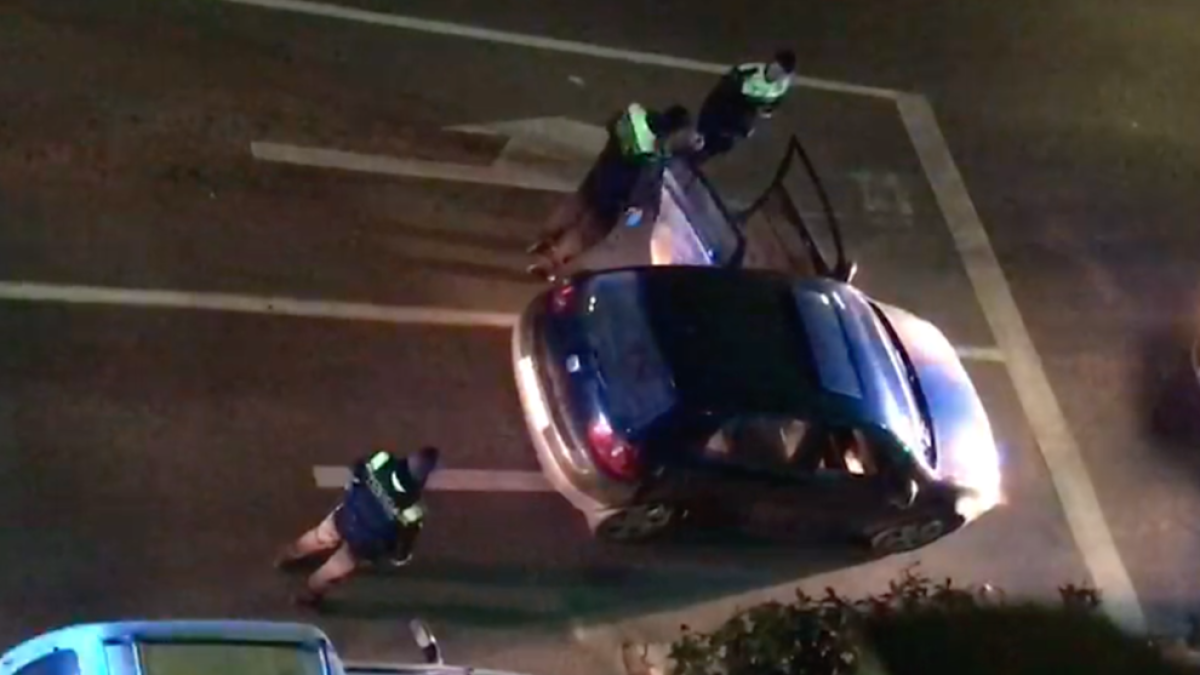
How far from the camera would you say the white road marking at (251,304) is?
9484 millimetres

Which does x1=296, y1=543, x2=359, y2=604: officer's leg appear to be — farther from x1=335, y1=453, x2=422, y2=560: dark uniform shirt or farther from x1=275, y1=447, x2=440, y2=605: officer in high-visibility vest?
x1=335, y1=453, x2=422, y2=560: dark uniform shirt

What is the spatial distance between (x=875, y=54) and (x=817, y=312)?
4838mm

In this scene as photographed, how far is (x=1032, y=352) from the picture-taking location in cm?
1247

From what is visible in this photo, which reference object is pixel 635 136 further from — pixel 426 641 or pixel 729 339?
pixel 426 641

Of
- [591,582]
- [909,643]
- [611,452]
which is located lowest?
[909,643]

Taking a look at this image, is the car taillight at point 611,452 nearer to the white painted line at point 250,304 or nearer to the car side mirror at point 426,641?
the car side mirror at point 426,641

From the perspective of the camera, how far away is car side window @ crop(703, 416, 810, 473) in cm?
909

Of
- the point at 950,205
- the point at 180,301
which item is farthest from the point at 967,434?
the point at 180,301

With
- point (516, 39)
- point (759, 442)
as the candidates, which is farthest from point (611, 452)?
point (516, 39)

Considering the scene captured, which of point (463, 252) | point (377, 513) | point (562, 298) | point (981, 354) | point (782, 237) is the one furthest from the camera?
point (981, 354)

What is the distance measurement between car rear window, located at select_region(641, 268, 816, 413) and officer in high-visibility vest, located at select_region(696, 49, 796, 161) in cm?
150

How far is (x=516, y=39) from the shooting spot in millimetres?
12320

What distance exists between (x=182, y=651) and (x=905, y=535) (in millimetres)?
5677

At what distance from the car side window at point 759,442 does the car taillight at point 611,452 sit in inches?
17.7
